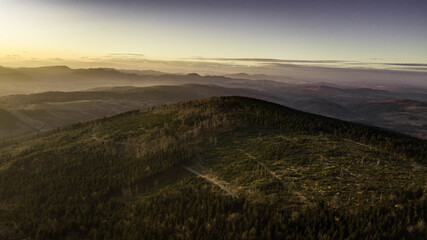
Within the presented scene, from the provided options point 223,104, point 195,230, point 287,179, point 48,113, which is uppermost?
point 223,104

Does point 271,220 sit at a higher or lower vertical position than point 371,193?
lower

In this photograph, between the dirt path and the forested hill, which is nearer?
the forested hill

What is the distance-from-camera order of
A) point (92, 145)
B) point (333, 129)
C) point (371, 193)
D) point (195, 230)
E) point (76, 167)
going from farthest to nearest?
point (92, 145), point (333, 129), point (76, 167), point (371, 193), point (195, 230)

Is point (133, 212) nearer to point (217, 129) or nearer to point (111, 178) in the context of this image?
point (111, 178)

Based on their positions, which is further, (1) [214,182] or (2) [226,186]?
(1) [214,182]

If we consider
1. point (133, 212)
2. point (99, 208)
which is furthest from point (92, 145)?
point (133, 212)

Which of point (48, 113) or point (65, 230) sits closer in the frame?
point (65, 230)

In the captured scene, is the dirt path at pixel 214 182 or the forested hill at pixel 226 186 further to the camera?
the dirt path at pixel 214 182

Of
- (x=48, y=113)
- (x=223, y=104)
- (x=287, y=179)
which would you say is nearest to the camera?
(x=287, y=179)
